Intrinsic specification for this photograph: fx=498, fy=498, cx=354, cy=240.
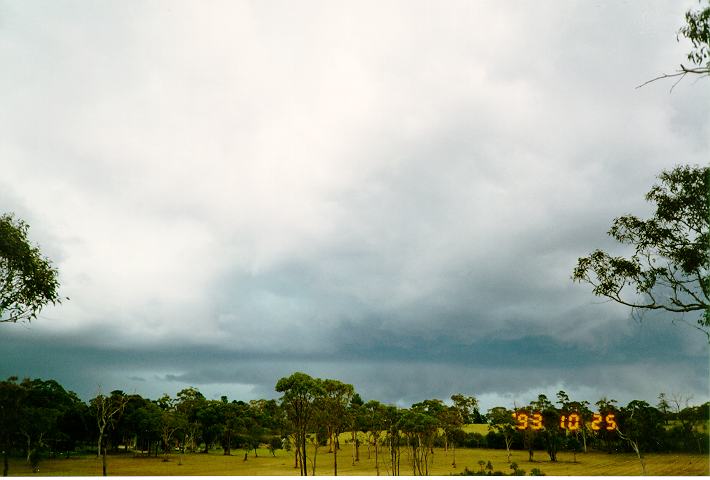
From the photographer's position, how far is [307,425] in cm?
3173

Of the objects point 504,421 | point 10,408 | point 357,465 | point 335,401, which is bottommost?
point 357,465

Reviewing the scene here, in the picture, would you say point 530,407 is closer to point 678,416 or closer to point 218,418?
point 678,416

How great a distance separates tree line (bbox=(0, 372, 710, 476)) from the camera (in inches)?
1000

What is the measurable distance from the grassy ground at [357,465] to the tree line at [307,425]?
806mm

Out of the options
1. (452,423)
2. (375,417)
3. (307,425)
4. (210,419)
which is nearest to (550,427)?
(452,423)

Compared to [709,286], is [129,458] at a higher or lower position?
lower

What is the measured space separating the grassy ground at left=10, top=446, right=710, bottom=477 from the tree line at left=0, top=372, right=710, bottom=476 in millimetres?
806

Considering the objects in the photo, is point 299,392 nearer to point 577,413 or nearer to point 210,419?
point 577,413

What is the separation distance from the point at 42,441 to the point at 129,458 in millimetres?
21870

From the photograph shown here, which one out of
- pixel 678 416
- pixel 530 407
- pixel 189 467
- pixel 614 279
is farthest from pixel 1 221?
pixel 530 407

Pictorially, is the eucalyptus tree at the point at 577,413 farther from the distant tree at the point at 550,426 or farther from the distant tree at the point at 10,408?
the distant tree at the point at 10,408

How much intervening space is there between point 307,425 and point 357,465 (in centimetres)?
1956

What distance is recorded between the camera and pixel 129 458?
47.4 meters
